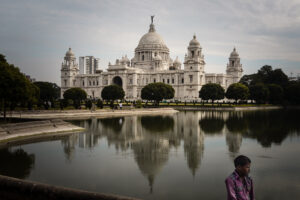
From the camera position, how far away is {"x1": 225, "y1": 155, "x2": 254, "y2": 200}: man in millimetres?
5449

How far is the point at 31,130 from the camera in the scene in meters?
22.2

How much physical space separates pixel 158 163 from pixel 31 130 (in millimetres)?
11488

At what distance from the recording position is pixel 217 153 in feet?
57.5

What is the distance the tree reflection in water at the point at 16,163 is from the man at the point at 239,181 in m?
9.71

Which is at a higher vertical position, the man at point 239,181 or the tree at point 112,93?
the tree at point 112,93

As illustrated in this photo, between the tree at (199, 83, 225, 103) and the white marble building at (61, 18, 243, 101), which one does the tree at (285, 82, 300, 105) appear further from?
the white marble building at (61, 18, 243, 101)

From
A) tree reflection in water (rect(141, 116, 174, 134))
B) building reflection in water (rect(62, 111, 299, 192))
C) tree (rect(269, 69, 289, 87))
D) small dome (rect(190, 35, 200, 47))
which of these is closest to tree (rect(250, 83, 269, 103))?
tree (rect(269, 69, 289, 87))

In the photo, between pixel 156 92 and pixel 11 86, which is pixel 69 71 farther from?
pixel 11 86

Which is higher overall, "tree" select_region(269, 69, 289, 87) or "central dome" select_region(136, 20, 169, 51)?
"central dome" select_region(136, 20, 169, 51)

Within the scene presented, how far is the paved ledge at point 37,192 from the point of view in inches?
249

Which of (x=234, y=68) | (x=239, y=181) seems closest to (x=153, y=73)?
(x=234, y=68)

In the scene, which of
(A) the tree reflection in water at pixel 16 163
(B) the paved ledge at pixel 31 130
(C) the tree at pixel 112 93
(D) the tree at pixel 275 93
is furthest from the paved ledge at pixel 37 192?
(D) the tree at pixel 275 93

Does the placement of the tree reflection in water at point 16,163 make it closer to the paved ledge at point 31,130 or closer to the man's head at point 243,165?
the paved ledge at point 31,130

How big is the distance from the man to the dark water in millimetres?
5091
